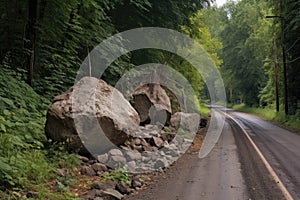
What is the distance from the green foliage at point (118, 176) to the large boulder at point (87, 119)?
1.37 meters

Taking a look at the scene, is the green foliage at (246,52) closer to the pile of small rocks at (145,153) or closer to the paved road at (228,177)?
the pile of small rocks at (145,153)

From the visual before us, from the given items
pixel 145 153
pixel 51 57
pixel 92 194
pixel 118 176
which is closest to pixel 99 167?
pixel 118 176

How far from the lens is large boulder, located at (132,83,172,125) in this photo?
15.3 m

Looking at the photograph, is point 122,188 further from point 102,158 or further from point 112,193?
point 102,158

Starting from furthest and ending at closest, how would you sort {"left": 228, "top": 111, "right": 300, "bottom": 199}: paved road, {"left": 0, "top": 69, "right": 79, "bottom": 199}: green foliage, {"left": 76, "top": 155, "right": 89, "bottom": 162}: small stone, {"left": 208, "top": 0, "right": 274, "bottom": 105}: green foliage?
{"left": 208, "top": 0, "right": 274, "bottom": 105}: green foliage → {"left": 76, "top": 155, "right": 89, "bottom": 162}: small stone → {"left": 228, "top": 111, "right": 300, "bottom": 199}: paved road → {"left": 0, "top": 69, "right": 79, "bottom": 199}: green foliage

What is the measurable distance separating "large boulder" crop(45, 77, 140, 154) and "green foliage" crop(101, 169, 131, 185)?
4.50 feet

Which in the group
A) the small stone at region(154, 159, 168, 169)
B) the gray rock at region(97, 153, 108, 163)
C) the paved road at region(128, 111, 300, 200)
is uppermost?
the gray rock at region(97, 153, 108, 163)

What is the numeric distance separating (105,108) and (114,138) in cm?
87

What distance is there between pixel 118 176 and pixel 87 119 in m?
1.88

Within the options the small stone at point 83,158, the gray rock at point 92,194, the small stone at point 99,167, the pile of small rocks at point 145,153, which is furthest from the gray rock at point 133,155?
the gray rock at point 92,194

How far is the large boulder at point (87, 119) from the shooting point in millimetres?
8664

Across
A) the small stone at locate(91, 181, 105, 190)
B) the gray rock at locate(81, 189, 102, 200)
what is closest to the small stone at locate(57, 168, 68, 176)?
the small stone at locate(91, 181, 105, 190)

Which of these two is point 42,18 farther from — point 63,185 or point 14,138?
point 63,185

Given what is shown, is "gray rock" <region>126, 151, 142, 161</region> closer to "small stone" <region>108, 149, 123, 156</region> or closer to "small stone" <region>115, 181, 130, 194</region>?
"small stone" <region>108, 149, 123, 156</region>
